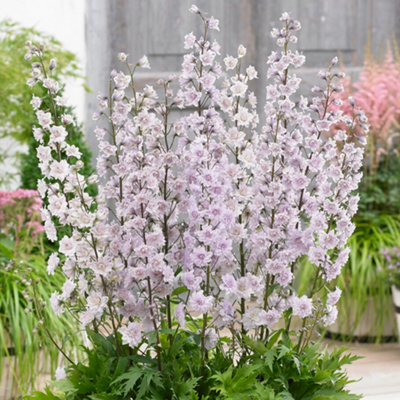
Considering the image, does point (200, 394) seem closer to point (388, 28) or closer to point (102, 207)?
point (102, 207)

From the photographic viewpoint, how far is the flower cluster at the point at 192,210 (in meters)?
1.12

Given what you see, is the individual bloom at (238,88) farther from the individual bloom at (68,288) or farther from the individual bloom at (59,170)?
the individual bloom at (68,288)

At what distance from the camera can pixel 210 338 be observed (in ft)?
3.97

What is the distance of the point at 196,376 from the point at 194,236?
26cm

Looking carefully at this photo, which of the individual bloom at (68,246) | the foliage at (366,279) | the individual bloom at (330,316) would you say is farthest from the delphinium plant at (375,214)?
the individual bloom at (68,246)

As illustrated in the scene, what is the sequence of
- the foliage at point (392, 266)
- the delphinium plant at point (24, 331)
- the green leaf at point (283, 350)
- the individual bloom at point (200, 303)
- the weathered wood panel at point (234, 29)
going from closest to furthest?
the individual bloom at point (200, 303) < the green leaf at point (283, 350) < the delphinium plant at point (24, 331) < the foliage at point (392, 266) < the weathered wood panel at point (234, 29)

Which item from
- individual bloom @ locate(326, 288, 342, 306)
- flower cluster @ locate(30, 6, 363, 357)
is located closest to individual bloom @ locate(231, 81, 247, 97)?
flower cluster @ locate(30, 6, 363, 357)

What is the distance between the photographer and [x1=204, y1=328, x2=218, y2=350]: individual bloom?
1.21 metres

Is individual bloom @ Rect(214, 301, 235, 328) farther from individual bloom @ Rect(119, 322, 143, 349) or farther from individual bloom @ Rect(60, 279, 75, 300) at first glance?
individual bloom @ Rect(60, 279, 75, 300)

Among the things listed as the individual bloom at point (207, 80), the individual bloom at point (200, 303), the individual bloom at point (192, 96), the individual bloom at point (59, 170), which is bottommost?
the individual bloom at point (200, 303)

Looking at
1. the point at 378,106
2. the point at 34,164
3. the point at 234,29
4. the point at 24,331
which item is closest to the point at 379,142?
the point at 378,106

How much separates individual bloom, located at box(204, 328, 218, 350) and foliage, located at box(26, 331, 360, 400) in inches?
0.7

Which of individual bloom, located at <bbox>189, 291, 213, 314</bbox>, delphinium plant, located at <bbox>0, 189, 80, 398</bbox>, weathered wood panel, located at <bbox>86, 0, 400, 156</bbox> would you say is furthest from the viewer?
weathered wood panel, located at <bbox>86, 0, 400, 156</bbox>

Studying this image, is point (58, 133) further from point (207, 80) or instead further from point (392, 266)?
point (392, 266)
